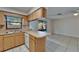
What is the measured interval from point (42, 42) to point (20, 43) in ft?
5.84

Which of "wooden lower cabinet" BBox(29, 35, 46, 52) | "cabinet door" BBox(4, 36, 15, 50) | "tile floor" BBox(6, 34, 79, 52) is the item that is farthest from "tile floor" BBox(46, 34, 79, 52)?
"cabinet door" BBox(4, 36, 15, 50)

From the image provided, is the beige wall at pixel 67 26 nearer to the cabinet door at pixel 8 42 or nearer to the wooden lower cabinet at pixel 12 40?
the wooden lower cabinet at pixel 12 40

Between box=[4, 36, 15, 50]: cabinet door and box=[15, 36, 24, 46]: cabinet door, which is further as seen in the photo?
box=[15, 36, 24, 46]: cabinet door

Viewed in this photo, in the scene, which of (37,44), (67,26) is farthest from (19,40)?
(67,26)

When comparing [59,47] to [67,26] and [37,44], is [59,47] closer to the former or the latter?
[37,44]

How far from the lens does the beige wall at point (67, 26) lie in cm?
704

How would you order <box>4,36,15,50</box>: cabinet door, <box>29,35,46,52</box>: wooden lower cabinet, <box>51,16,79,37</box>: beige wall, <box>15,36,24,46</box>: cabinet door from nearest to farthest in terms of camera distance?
<box>29,35,46,52</box>: wooden lower cabinet → <box>4,36,15,50</box>: cabinet door → <box>15,36,24,46</box>: cabinet door → <box>51,16,79,37</box>: beige wall

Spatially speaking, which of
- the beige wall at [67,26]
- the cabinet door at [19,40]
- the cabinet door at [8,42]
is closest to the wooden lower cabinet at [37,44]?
the cabinet door at [8,42]

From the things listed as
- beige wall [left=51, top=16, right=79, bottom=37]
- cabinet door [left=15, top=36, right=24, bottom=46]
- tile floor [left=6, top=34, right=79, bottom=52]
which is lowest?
tile floor [left=6, top=34, right=79, bottom=52]

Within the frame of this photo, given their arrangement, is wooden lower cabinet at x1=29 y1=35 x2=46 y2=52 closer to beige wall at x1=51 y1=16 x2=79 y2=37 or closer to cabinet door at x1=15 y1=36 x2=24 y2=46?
cabinet door at x1=15 y1=36 x2=24 y2=46

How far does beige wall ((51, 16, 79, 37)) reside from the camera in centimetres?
704
